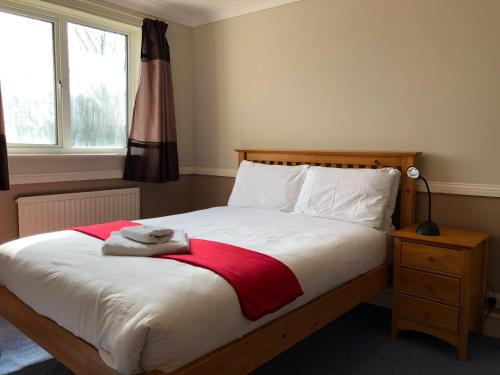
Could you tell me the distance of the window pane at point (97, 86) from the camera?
3244 mm

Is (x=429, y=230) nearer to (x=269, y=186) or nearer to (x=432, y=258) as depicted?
(x=432, y=258)

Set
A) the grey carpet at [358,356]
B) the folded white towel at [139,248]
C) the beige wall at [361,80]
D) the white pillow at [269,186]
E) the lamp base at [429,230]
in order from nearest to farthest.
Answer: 1. the folded white towel at [139,248]
2. the grey carpet at [358,356]
3. the lamp base at [429,230]
4. the beige wall at [361,80]
5. the white pillow at [269,186]

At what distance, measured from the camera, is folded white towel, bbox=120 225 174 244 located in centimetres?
185

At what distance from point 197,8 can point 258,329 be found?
296cm

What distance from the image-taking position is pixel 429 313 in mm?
2271

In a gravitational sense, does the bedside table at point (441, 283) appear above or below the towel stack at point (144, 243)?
below

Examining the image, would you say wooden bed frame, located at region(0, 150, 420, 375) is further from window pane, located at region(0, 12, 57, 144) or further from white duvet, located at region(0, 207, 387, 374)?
window pane, located at region(0, 12, 57, 144)

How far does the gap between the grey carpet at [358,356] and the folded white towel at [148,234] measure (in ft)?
2.60

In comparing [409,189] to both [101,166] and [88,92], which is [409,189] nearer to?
[101,166]

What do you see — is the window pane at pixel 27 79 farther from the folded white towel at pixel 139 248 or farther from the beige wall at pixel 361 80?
the folded white towel at pixel 139 248

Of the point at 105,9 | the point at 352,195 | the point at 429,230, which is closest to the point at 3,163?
the point at 105,9

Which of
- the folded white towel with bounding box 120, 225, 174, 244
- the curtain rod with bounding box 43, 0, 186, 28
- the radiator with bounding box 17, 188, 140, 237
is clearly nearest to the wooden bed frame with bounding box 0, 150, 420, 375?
Result: the folded white towel with bounding box 120, 225, 174, 244

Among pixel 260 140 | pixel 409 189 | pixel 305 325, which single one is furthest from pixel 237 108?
pixel 305 325

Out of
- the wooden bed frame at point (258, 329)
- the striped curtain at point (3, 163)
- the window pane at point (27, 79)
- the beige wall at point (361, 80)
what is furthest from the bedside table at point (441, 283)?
the window pane at point (27, 79)
